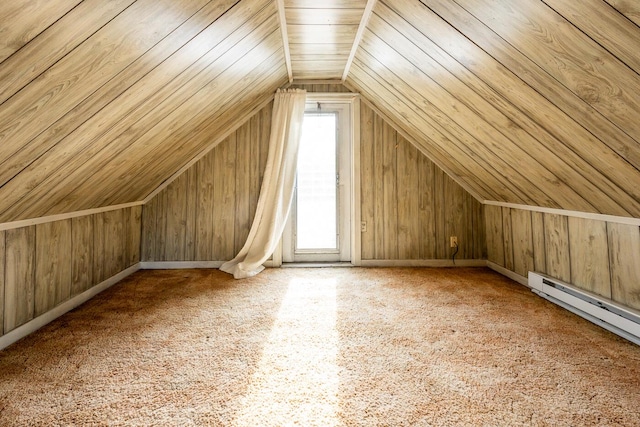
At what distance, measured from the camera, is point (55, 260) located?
6.64 ft

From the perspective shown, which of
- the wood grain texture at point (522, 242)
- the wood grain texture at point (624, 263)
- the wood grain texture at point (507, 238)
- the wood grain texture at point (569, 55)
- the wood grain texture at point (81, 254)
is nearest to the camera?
the wood grain texture at point (569, 55)

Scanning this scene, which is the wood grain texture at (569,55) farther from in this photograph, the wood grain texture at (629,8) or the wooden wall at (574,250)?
the wooden wall at (574,250)

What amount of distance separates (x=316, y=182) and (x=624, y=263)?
248 cm

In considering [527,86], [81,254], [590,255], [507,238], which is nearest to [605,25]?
[527,86]

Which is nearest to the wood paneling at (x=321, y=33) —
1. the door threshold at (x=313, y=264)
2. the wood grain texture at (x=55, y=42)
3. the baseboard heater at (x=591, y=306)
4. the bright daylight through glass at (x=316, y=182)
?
the bright daylight through glass at (x=316, y=182)

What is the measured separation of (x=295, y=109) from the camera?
312 cm

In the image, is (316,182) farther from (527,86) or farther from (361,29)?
(527,86)

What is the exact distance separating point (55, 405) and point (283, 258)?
87.7 inches

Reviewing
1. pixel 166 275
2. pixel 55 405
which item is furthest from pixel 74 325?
pixel 166 275

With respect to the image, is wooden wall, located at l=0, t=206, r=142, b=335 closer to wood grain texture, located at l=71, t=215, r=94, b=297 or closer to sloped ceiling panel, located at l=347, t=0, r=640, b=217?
wood grain texture, located at l=71, t=215, r=94, b=297

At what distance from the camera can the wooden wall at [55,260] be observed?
5.53 ft

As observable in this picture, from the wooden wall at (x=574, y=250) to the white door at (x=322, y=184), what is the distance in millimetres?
1565

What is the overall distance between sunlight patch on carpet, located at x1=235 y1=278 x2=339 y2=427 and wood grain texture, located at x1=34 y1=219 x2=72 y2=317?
1492 millimetres

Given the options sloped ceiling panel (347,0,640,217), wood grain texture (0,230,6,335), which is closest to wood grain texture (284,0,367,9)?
sloped ceiling panel (347,0,640,217)
